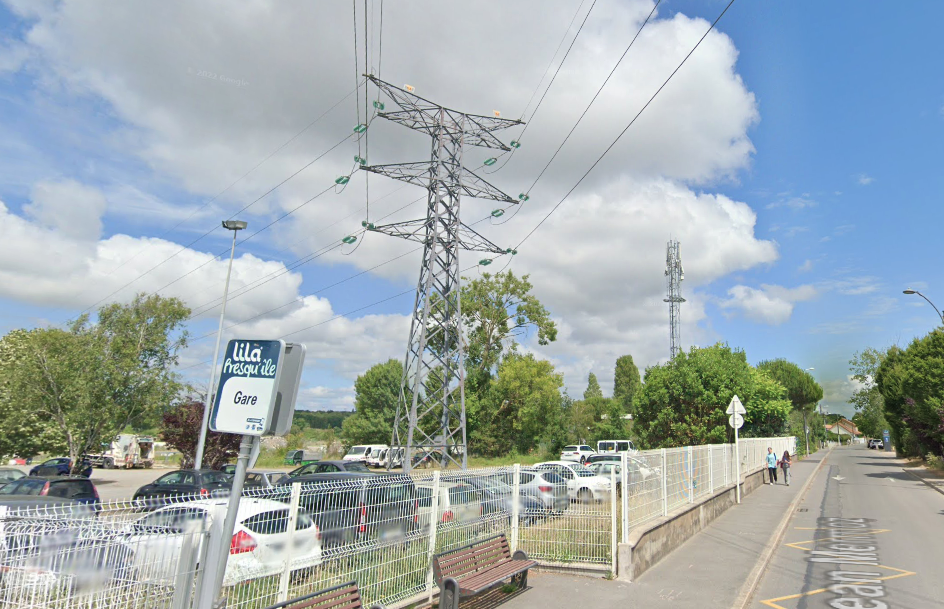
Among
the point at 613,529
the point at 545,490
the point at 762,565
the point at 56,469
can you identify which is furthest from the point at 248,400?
the point at 56,469

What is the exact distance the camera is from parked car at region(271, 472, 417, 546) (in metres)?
6.07

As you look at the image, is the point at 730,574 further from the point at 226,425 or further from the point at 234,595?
the point at 226,425

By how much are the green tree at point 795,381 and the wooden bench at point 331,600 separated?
75500 millimetres

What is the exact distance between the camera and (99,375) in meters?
31.2

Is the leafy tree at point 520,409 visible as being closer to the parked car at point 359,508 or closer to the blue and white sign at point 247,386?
the parked car at point 359,508

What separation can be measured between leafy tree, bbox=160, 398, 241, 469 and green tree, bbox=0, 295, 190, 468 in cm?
91

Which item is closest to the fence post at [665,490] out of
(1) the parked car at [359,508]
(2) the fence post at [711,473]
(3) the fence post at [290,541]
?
(2) the fence post at [711,473]

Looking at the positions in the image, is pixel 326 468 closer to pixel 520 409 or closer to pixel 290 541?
pixel 290 541

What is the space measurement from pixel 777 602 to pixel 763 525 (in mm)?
7271

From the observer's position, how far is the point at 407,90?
21.9 meters

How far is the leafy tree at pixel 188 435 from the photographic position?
1314 inches

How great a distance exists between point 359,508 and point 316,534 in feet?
2.09

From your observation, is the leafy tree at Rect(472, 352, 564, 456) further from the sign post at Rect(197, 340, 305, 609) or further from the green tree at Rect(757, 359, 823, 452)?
the sign post at Rect(197, 340, 305, 609)

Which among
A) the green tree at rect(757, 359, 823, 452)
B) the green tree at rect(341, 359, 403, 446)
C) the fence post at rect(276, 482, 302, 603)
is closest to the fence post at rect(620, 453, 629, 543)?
the fence post at rect(276, 482, 302, 603)
